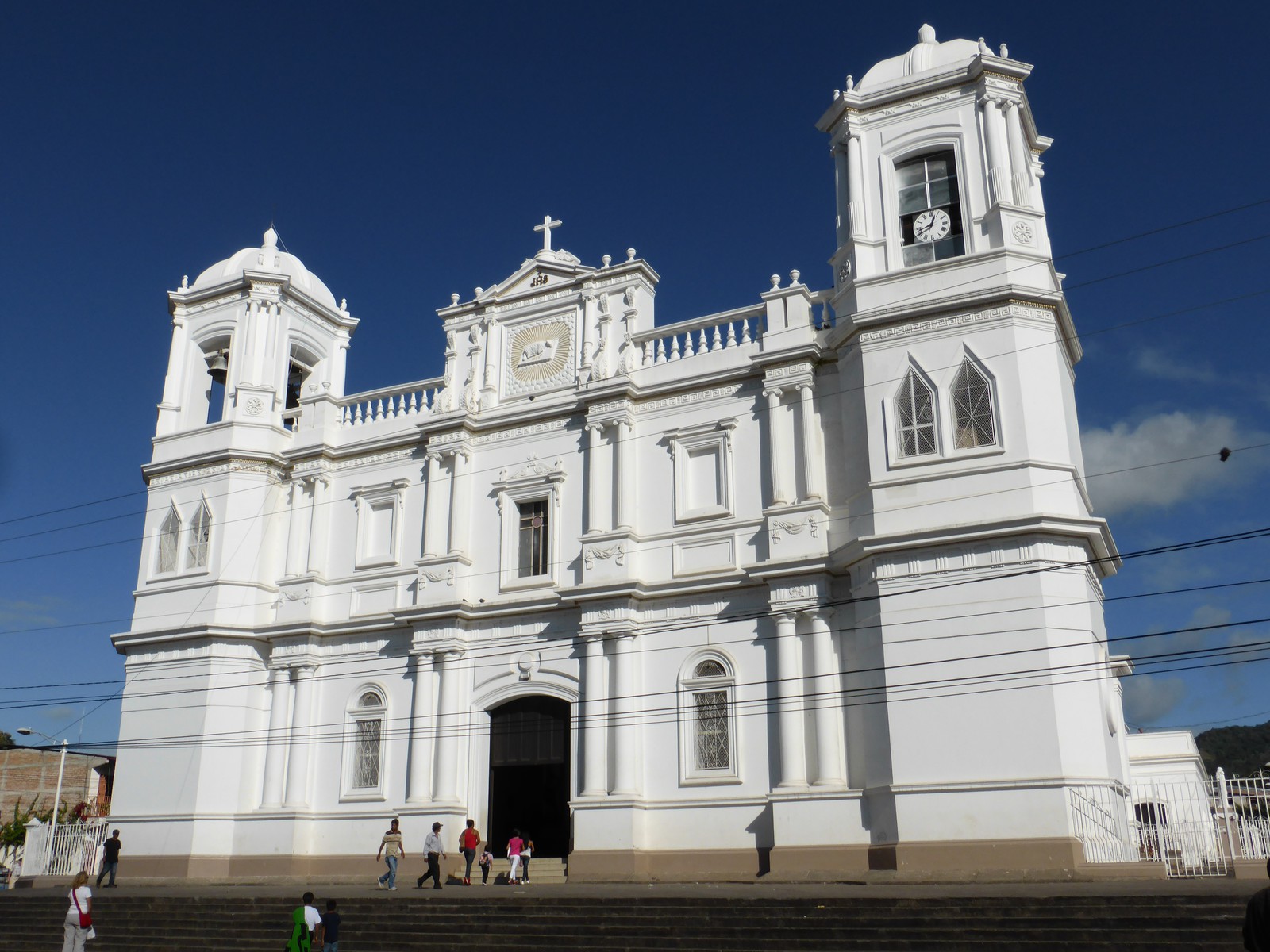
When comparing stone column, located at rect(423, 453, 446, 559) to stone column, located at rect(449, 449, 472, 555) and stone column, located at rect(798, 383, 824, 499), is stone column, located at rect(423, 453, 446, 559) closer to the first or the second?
stone column, located at rect(449, 449, 472, 555)

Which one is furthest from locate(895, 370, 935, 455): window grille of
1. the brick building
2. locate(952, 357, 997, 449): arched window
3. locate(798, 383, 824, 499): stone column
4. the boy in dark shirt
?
the brick building

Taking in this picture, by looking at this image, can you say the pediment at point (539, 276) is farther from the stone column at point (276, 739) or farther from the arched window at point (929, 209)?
the stone column at point (276, 739)

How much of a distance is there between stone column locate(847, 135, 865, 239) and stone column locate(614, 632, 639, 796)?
8636 mm

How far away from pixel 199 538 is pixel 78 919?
12.4 metres

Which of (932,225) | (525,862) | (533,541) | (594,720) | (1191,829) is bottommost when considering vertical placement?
(525,862)

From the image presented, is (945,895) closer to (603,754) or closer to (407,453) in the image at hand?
(603,754)

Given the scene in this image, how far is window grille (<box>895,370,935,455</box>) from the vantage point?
19.8 metres

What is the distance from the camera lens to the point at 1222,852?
56.9ft

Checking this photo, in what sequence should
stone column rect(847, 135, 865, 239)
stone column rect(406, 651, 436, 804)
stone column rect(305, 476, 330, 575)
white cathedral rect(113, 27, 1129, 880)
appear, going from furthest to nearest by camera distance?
1. stone column rect(305, 476, 330, 575)
2. stone column rect(406, 651, 436, 804)
3. stone column rect(847, 135, 865, 239)
4. white cathedral rect(113, 27, 1129, 880)

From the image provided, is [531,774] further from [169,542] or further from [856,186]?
[856,186]

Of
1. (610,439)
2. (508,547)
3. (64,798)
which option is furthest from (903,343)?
(64,798)

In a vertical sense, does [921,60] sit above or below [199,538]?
above

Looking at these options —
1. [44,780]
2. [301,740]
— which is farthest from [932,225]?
[44,780]

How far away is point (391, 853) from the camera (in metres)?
20.9
